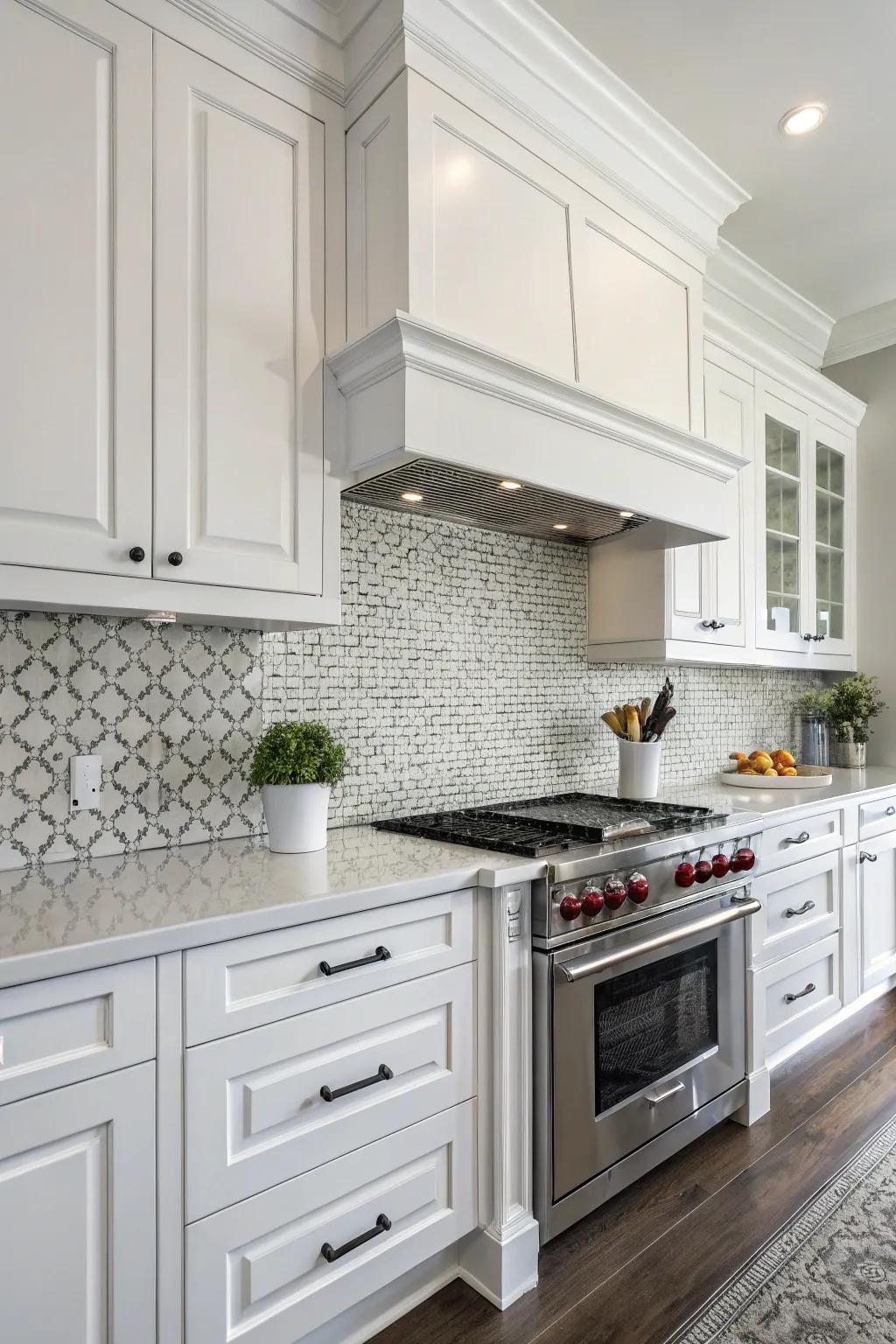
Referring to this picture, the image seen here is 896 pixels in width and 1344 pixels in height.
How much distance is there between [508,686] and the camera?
2.56 metres

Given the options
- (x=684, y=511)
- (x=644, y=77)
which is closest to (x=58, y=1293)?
(x=684, y=511)

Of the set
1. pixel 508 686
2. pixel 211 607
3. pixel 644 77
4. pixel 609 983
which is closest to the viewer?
pixel 211 607

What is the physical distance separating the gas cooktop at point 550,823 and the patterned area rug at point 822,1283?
3.08ft

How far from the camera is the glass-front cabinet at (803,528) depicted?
324cm

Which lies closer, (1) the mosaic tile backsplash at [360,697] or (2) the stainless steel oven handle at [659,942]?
(1) the mosaic tile backsplash at [360,697]

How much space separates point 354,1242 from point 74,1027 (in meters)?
0.70

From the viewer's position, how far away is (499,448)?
1831mm

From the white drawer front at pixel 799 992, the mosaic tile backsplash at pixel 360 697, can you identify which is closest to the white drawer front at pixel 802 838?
the white drawer front at pixel 799 992

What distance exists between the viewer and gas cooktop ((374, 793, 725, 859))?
181 centimetres

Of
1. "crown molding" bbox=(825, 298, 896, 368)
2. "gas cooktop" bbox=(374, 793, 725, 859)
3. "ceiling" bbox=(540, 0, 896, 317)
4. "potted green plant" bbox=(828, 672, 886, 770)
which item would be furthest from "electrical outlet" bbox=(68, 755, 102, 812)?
"crown molding" bbox=(825, 298, 896, 368)

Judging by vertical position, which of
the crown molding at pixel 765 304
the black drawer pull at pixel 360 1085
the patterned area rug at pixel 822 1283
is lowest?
the patterned area rug at pixel 822 1283

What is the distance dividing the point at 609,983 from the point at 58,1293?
47.5 inches

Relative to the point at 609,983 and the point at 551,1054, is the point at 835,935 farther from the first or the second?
the point at 551,1054

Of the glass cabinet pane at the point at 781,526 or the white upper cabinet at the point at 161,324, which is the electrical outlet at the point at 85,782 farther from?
the glass cabinet pane at the point at 781,526
